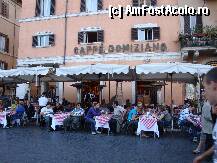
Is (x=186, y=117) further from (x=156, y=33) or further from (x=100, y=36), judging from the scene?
(x=100, y=36)

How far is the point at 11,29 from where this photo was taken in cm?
3397

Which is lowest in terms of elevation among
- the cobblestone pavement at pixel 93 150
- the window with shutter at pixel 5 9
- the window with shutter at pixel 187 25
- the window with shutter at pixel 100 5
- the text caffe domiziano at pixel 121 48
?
the cobblestone pavement at pixel 93 150

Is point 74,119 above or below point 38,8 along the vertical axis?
below

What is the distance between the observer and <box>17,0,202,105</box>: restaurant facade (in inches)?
936

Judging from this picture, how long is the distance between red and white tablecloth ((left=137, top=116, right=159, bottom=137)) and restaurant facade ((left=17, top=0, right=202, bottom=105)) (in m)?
8.45

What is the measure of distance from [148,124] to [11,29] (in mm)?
23516

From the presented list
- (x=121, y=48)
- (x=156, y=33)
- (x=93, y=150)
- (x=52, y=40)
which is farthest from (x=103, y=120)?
(x=52, y=40)

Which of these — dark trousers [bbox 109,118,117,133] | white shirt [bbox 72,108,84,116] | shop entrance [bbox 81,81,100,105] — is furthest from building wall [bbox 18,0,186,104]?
dark trousers [bbox 109,118,117,133]

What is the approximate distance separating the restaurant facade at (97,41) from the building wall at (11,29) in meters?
5.01

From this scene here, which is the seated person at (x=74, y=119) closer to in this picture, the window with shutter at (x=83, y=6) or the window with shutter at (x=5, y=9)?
the window with shutter at (x=83, y=6)

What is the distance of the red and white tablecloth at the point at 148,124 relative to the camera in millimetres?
13609

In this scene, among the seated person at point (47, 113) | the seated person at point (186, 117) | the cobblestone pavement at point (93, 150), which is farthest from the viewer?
the seated person at point (47, 113)

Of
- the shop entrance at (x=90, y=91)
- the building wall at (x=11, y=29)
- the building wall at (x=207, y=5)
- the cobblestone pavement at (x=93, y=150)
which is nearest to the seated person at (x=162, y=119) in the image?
the cobblestone pavement at (x=93, y=150)

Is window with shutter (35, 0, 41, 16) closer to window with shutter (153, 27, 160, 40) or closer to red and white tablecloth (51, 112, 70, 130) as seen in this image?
window with shutter (153, 27, 160, 40)
